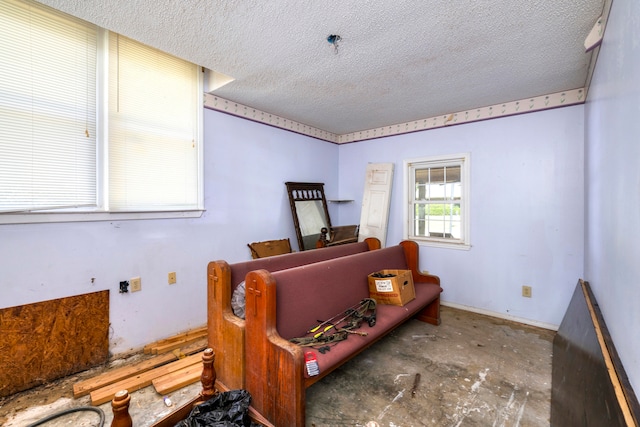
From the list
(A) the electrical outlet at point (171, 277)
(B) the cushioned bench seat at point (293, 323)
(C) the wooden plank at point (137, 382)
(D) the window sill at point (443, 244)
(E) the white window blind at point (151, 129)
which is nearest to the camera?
(B) the cushioned bench seat at point (293, 323)

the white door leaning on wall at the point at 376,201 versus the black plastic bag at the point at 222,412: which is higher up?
the white door leaning on wall at the point at 376,201

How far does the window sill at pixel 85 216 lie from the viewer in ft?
6.32

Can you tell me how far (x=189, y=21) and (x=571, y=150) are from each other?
12.0 ft

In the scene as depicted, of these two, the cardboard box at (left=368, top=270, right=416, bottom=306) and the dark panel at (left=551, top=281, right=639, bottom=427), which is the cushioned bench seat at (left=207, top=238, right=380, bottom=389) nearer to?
the cardboard box at (left=368, top=270, right=416, bottom=306)

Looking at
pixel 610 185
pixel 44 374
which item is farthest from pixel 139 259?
pixel 610 185

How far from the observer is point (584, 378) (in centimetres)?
140

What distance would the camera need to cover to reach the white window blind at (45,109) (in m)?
1.90

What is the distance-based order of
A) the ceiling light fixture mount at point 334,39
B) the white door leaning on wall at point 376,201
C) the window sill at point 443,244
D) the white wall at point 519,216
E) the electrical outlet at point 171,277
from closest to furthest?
the ceiling light fixture mount at point 334,39 → the electrical outlet at point 171,277 → the white wall at point 519,216 → the window sill at point 443,244 → the white door leaning on wall at point 376,201

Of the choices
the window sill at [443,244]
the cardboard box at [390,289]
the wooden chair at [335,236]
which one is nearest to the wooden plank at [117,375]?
the cardboard box at [390,289]

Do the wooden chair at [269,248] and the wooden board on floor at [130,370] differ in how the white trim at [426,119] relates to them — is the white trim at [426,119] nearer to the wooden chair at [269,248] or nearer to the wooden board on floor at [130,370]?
the wooden chair at [269,248]

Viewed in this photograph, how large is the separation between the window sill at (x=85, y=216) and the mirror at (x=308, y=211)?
54.2 inches

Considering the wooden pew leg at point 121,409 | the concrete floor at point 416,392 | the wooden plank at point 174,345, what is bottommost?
the concrete floor at point 416,392

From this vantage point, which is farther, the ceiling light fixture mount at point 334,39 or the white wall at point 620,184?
the ceiling light fixture mount at point 334,39

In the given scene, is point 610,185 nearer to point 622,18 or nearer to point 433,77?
point 622,18
